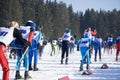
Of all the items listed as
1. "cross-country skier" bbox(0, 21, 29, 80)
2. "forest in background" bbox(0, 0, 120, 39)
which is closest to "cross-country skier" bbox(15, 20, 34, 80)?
"cross-country skier" bbox(0, 21, 29, 80)

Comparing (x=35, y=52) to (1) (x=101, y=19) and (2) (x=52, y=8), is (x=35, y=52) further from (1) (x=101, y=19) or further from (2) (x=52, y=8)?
(1) (x=101, y=19)

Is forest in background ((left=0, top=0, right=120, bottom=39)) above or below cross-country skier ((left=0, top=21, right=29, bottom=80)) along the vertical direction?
above

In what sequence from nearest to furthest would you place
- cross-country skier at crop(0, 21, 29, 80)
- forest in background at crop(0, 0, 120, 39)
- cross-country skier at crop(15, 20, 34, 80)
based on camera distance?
cross-country skier at crop(0, 21, 29, 80) < cross-country skier at crop(15, 20, 34, 80) < forest in background at crop(0, 0, 120, 39)

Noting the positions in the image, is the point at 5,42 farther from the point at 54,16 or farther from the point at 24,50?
the point at 54,16

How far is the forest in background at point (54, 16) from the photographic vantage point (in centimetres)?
7681

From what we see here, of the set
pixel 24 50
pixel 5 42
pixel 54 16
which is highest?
pixel 54 16

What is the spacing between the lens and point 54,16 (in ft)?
383

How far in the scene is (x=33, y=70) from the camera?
17422mm

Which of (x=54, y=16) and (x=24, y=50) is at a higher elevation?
(x=54, y=16)

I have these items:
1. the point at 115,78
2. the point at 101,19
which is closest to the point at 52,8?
the point at 101,19

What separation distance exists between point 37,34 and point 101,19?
137m

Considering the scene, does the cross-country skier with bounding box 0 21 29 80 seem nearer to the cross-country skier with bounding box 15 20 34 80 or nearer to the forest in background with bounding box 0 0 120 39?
the cross-country skier with bounding box 15 20 34 80

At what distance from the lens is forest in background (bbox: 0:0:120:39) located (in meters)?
76.8

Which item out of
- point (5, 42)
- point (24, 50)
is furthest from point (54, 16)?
point (5, 42)
